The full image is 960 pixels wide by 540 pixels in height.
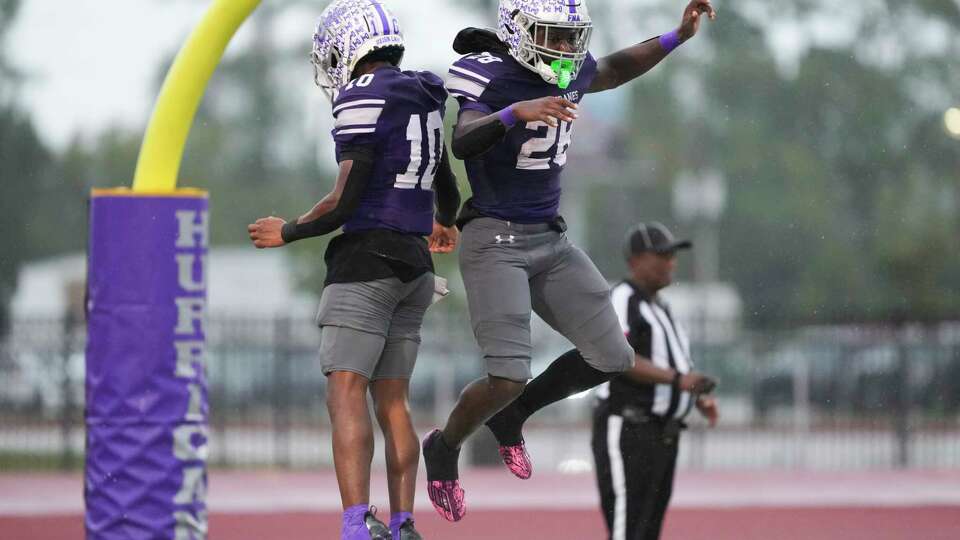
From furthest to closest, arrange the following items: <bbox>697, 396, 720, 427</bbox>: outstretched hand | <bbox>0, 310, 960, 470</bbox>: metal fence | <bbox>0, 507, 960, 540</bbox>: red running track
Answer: <bbox>0, 310, 960, 470</bbox>: metal fence → <bbox>0, 507, 960, 540</bbox>: red running track → <bbox>697, 396, 720, 427</bbox>: outstretched hand

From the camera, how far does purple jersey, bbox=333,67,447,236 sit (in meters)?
5.84

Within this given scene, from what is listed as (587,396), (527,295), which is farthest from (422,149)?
(587,396)

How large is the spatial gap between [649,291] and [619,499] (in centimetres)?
107

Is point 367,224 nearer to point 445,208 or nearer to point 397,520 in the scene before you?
point 445,208

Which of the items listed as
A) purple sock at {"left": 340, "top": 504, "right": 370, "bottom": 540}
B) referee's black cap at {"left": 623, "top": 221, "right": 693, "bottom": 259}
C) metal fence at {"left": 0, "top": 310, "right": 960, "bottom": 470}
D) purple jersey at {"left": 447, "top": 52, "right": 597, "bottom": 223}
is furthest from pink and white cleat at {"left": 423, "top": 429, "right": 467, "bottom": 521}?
metal fence at {"left": 0, "top": 310, "right": 960, "bottom": 470}

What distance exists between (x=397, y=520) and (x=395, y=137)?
1.44 meters

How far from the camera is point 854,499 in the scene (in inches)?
572

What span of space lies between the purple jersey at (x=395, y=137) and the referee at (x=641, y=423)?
220 centimetres

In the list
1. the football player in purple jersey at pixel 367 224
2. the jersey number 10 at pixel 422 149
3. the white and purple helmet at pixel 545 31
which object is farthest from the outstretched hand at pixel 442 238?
the white and purple helmet at pixel 545 31

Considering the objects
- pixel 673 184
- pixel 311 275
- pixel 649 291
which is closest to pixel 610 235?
pixel 673 184

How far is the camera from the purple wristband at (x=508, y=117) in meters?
5.66

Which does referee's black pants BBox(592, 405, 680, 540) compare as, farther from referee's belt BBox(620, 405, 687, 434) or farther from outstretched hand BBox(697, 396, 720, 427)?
outstretched hand BBox(697, 396, 720, 427)

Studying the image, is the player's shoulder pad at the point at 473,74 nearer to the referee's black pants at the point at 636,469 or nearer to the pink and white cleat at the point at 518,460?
the pink and white cleat at the point at 518,460

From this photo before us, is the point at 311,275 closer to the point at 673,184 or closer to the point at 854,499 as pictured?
the point at 673,184
